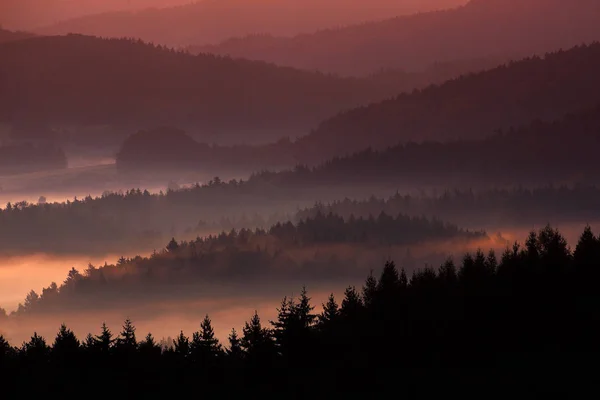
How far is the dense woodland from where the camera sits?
104 m

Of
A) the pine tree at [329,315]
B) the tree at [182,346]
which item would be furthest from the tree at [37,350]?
the pine tree at [329,315]

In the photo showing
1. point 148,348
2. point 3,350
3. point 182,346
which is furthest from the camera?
point 3,350

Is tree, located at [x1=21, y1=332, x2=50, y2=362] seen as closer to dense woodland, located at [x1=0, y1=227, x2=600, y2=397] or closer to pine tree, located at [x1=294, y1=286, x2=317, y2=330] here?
dense woodland, located at [x1=0, y1=227, x2=600, y2=397]

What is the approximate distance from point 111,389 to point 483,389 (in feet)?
98.7

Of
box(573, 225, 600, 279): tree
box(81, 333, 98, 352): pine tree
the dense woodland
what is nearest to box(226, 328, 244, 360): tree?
the dense woodland

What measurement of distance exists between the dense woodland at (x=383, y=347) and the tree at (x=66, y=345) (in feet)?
0.34

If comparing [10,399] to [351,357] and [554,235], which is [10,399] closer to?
[351,357]

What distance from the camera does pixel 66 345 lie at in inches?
4471

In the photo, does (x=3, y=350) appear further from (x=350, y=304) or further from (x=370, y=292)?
(x=370, y=292)

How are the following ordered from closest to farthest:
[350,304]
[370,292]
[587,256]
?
[587,256]
[350,304]
[370,292]

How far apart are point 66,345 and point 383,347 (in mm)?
28032

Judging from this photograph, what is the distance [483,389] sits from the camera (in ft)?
320

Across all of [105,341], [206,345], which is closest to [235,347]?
[206,345]

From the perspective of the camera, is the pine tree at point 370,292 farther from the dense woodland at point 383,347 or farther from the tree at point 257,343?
the tree at point 257,343
